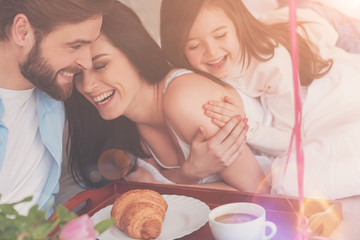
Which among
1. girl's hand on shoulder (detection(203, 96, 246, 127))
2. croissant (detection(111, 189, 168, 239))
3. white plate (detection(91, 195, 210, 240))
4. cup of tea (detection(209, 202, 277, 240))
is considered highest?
girl's hand on shoulder (detection(203, 96, 246, 127))

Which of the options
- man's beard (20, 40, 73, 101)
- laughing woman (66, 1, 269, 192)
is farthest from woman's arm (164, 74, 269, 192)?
man's beard (20, 40, 73, 101)

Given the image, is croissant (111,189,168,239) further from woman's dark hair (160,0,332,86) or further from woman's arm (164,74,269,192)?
woman's dark hair (160,0,332,86)

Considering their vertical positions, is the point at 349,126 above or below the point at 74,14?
below

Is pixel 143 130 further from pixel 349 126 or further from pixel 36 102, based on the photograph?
pixel 349 126

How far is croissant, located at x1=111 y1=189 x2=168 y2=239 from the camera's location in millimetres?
1012

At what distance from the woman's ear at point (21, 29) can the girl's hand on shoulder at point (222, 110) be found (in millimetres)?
647

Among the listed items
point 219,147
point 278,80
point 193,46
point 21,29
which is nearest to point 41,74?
point 21,29

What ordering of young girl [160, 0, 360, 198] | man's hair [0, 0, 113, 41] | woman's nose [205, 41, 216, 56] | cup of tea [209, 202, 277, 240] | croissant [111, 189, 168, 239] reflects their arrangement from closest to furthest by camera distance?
cup of tea [209, 202, 277, 240], croissant [111, 189, 168, 239], young girl [160, 0, 360, 198], woman's nose [205, 41, 216, 56], man's hair [0, 0, 113, 41]

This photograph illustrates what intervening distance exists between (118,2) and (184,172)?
2.04 ft

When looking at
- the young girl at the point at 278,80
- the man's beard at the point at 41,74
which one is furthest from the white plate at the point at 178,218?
the man's beard at the point at 41,74

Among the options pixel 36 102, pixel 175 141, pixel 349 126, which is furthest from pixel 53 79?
pixel 349 126

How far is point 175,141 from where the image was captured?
4.47ft

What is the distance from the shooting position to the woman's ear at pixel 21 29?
4.49ft

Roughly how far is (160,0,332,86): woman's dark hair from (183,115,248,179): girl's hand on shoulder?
0.20 meters
